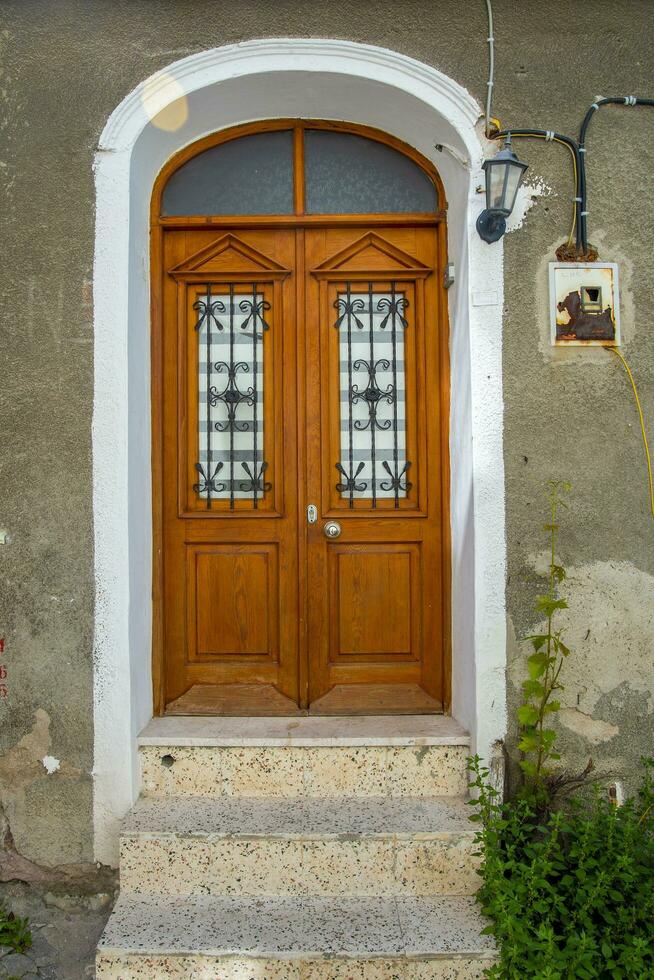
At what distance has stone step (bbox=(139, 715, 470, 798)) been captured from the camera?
3.20m

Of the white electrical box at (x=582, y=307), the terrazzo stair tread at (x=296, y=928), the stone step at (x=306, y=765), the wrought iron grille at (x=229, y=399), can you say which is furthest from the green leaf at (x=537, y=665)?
the wrought iron grille at (x=229, y=399)

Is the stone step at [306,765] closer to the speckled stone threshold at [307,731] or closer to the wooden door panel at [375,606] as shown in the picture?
the speckled stone threshold at [307,731]

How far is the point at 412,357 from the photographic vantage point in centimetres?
363

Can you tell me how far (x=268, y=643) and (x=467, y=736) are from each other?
1.08 metres

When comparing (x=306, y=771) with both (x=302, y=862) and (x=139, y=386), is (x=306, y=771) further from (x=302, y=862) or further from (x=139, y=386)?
(x=139, y=386)

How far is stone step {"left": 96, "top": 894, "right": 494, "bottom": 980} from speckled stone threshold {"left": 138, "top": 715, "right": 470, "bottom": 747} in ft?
2.11

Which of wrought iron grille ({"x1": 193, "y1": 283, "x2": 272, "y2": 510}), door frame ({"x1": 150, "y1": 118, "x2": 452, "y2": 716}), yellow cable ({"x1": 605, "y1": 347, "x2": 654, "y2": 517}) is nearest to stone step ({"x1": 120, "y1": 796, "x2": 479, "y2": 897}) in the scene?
door frame ({"x1": 150, "y1": 118, "x2": 452, "y2": 716})

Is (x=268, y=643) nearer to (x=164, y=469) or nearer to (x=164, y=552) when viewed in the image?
(x=164, y=552)

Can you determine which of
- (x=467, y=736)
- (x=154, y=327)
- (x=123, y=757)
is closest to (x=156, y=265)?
(x=154, y=327)

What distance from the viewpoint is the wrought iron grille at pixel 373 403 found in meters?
3.62

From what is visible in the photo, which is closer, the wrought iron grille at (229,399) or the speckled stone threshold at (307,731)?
the speckled stone threshold at (307,731)

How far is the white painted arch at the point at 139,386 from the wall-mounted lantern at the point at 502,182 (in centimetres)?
17

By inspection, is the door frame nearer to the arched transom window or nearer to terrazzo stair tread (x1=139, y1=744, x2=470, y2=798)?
the arched transom window

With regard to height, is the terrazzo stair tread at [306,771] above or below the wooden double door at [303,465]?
below
